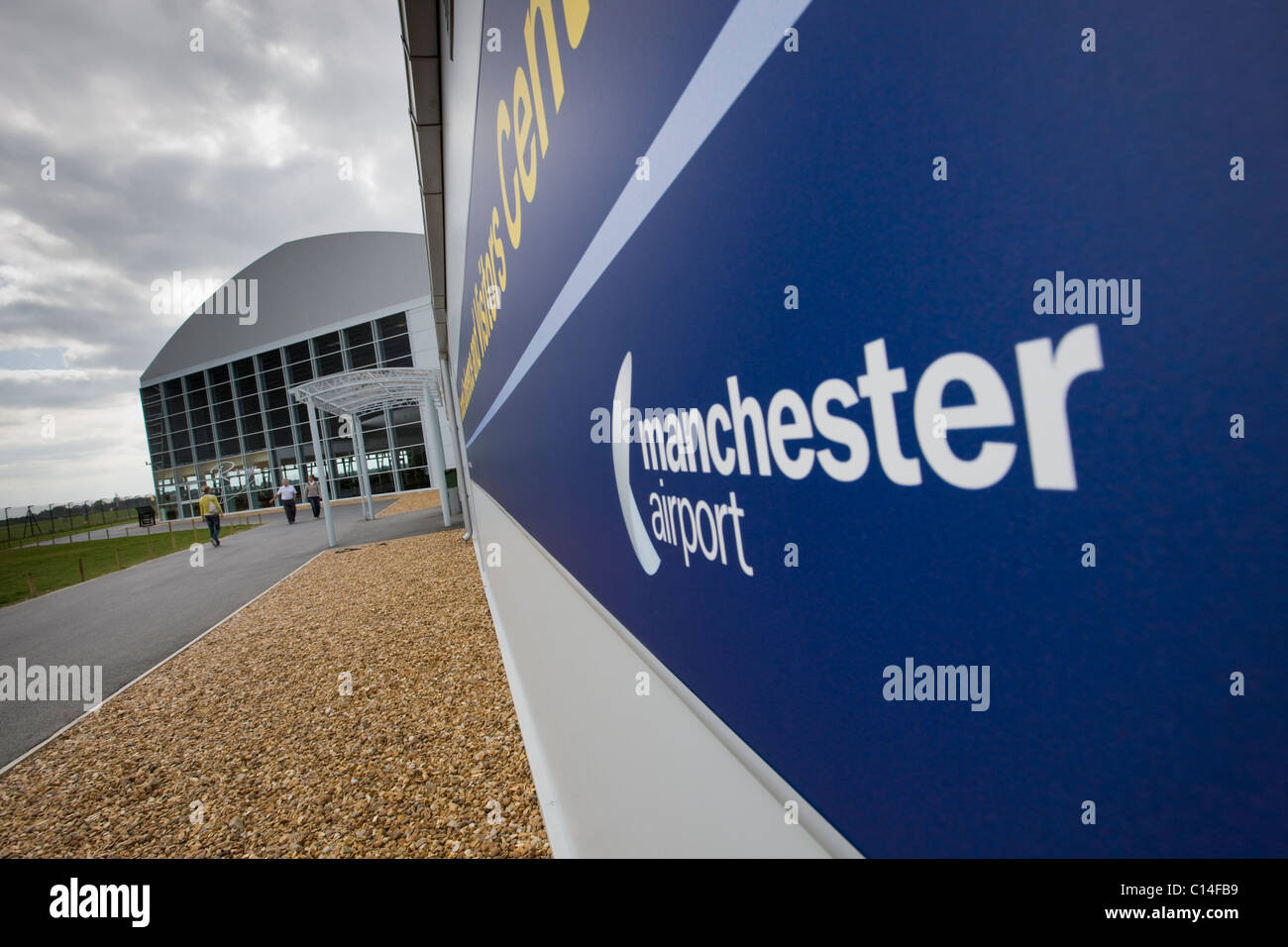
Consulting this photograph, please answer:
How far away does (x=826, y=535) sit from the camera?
0.57 meters

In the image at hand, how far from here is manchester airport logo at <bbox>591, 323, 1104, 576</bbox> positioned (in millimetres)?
341

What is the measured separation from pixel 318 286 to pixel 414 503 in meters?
15.2

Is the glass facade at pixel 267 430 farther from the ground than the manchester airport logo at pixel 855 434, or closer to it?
farther from the ground

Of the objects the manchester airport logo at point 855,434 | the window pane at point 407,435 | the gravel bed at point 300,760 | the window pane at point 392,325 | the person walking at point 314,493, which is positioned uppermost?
the window pane at point 392,325

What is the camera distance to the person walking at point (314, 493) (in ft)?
71.9

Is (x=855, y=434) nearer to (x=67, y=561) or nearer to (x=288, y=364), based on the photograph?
(x=67, y=561)

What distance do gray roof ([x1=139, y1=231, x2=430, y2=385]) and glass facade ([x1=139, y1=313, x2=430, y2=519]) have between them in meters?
1.19

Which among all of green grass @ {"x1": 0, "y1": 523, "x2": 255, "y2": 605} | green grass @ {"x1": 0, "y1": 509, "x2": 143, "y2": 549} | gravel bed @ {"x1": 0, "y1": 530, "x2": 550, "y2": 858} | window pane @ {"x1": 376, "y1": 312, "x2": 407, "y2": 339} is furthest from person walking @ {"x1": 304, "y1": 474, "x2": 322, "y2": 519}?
gravel bed @ {"x1": 0, "y1": 530, "x2": 550, "y2": 858}

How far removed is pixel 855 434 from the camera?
19.4 inches

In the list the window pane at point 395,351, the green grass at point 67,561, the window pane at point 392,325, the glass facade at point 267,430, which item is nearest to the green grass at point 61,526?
the glass facade at point 267,430

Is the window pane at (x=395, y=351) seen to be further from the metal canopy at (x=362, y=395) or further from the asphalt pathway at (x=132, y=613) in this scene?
the asphalt pathway at (x=132, y=613)

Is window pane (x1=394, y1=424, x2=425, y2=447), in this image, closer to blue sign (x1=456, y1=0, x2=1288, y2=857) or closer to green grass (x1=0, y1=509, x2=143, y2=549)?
green grass (x1=0, y1=509, x2=143, y2=549)

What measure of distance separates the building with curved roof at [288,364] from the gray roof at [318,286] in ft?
0.24

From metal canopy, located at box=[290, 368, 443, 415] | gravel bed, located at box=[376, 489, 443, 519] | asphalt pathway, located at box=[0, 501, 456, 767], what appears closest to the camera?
asphalt pathway, located at box=[0, 501, 456, 767]
